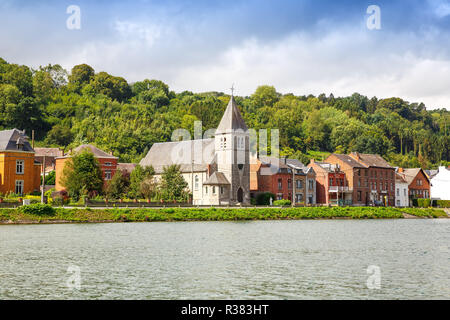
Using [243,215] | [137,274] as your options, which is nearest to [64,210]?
[243,215]

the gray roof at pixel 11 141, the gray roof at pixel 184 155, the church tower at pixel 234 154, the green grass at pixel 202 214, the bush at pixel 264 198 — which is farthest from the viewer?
the gray roof at pixel 184 155

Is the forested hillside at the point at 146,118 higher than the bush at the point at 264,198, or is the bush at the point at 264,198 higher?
the forested hillside at the point at 146,118

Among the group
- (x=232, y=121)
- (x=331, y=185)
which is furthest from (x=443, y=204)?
(x=232, y=121)

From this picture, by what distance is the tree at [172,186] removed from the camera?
7384cm

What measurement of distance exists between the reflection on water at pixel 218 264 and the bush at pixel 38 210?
24.4ft

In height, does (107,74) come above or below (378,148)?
above

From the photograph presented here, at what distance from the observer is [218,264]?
2595cm

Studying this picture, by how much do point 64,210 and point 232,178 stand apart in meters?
30.8

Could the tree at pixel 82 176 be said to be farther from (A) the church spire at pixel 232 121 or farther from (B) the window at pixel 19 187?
(A) the church spire at pixel 232 121

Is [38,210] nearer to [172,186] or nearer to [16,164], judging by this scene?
[16,164]

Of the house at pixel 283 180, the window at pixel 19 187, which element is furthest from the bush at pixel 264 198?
the window at pixel 19 187
